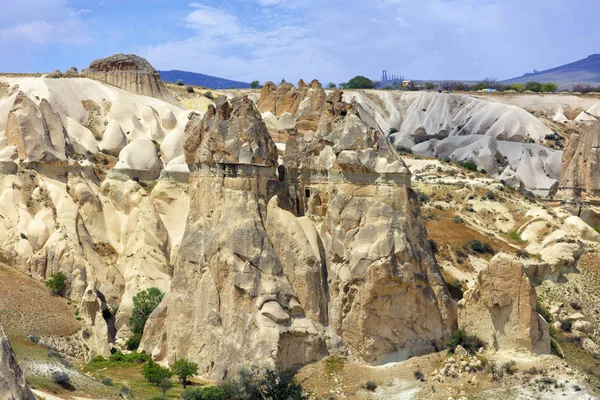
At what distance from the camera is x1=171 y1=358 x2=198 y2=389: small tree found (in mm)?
28828

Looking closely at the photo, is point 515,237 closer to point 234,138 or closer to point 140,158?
point 140,158

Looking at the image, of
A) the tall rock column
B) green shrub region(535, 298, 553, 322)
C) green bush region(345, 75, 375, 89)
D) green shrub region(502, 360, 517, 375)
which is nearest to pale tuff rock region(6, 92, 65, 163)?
the tall rock column

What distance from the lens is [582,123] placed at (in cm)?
11412

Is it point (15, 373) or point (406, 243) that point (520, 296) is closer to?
point (406, 243)

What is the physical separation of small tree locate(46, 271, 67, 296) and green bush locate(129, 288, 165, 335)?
122 inches

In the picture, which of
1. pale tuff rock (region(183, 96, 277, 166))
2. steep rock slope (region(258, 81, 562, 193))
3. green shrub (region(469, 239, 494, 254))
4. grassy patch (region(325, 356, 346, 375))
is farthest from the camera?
steep rock slope (region(258, 81, 562, 193))

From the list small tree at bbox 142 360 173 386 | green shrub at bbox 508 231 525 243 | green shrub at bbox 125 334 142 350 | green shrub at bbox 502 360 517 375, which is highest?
green shrub at bbox 508 231 525 243

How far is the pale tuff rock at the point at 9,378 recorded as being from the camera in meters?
18.2

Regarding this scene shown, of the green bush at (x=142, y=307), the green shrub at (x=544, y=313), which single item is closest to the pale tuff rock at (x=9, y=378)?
the green bush at (x=142, y=307)

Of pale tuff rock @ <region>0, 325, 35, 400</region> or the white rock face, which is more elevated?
the white rock face

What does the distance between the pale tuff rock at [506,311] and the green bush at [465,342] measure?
1.12 ft

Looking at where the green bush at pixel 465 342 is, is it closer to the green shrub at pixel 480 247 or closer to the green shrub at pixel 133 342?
the green shrub at pixel 133 342

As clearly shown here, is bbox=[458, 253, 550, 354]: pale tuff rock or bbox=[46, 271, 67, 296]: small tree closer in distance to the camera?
bbox=[458, 253, 550, 354]: pale tuff rock

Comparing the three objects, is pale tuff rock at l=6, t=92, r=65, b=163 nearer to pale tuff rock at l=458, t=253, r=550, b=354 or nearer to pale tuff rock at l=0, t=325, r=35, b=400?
pale tuff rock at l=458, t=253, r=550, b=354
